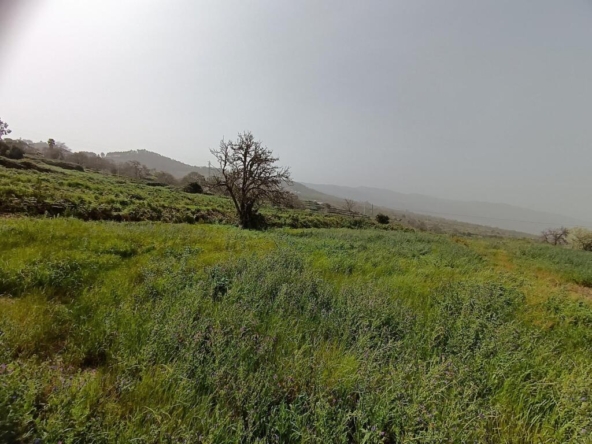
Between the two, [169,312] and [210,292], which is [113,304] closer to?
[169,312]

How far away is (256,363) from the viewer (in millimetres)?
3178

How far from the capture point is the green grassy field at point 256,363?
2.22 metres

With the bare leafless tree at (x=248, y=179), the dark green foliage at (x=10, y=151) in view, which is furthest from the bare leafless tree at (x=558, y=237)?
the dark green foliage at (x=10, y=151)

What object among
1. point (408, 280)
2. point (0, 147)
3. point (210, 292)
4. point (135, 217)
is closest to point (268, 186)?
point (135, 217)

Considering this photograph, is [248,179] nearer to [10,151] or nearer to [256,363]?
[256,363]

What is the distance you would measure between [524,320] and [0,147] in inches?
2545

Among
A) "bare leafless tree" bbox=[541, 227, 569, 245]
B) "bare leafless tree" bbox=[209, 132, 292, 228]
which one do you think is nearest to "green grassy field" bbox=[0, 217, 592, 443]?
"bare leafless tree" bbox=[209, 132, 292, 228]

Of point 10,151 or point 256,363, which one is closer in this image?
point 256,363

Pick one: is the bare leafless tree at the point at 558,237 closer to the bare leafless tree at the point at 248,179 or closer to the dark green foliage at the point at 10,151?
the bare leafless tree at the point at 248,179

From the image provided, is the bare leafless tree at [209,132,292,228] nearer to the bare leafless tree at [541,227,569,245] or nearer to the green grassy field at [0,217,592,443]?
the green grassy field at [0,217,592,443]

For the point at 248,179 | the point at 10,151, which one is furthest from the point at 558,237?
the point at 10,151

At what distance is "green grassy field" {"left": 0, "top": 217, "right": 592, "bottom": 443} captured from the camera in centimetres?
222

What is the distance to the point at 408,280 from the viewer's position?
746 cm

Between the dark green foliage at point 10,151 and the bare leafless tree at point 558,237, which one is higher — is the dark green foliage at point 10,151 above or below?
above
